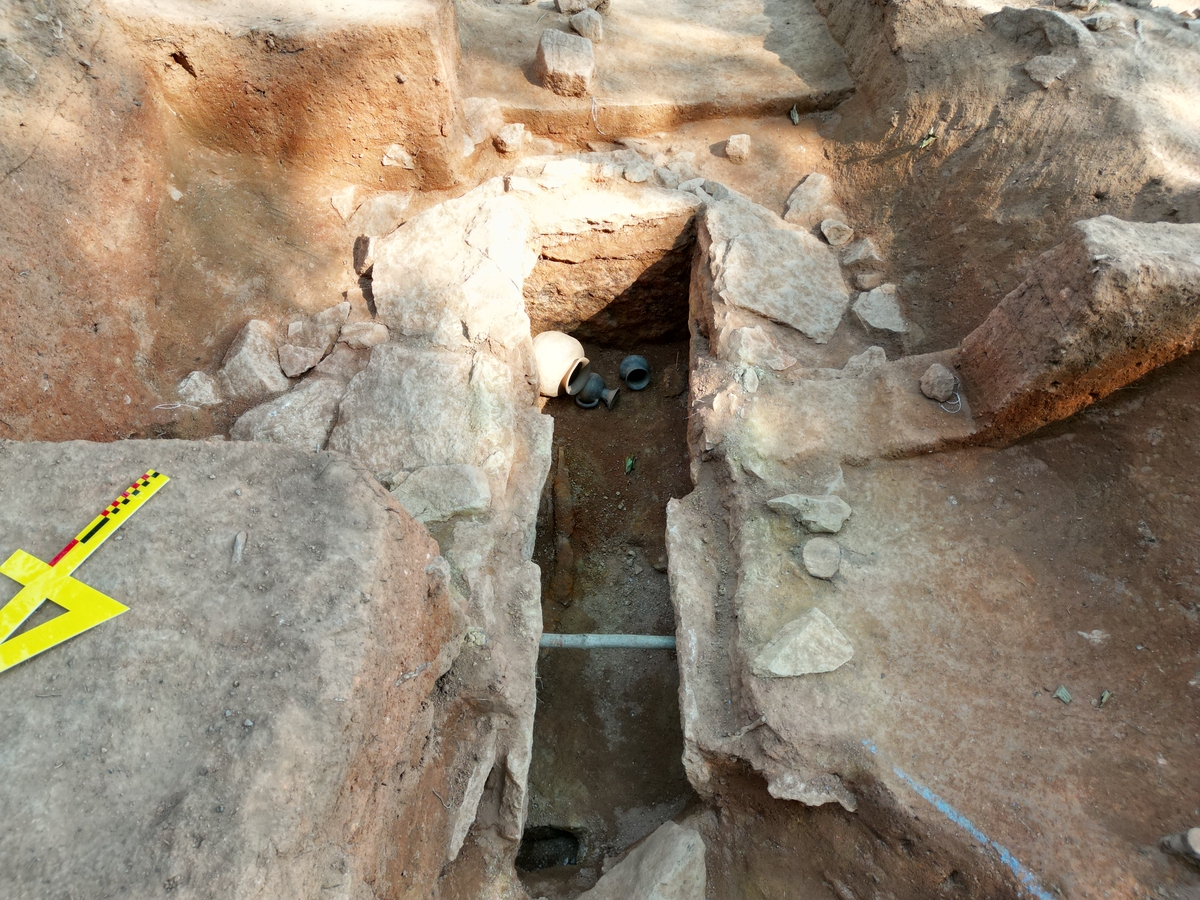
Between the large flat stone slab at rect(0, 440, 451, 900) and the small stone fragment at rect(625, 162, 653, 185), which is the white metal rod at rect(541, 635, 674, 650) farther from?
the small stone fragment at rect(625, 162, 653, 185)

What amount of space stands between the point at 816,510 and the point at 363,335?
2240 mm

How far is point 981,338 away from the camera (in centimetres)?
278

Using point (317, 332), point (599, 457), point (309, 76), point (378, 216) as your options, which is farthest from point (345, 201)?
point (599, 457)

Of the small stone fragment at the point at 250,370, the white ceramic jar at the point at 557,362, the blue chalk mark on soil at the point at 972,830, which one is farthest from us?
the white ceramic jar at the point at 557,362

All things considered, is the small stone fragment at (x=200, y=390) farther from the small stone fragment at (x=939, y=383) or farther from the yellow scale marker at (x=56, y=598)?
the small stone fragment at (x=939, y=383)

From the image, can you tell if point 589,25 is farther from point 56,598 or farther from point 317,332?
point 56,598

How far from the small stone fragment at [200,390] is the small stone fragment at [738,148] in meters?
3.29

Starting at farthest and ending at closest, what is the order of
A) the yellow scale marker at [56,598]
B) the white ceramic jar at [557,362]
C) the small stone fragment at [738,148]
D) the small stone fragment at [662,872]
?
the small stone fragment at [738,148], the white ceramic jar at [557,362], the small stone fragment at [662,872], the yellow scale marker at [56,598]

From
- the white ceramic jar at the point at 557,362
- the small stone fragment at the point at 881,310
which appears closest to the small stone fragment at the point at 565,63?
the white ceramic jar at the point at 557,362

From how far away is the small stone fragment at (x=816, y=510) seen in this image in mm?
2588

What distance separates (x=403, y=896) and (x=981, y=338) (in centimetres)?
291

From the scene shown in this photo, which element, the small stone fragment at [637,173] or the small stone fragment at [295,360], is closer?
the small stone fragment at [295,360]

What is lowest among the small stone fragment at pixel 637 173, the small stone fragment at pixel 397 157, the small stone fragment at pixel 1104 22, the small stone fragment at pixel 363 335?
the small stone fragment at pixel 363 335

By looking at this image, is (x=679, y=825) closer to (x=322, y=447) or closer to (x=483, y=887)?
(x=483, y=887)
